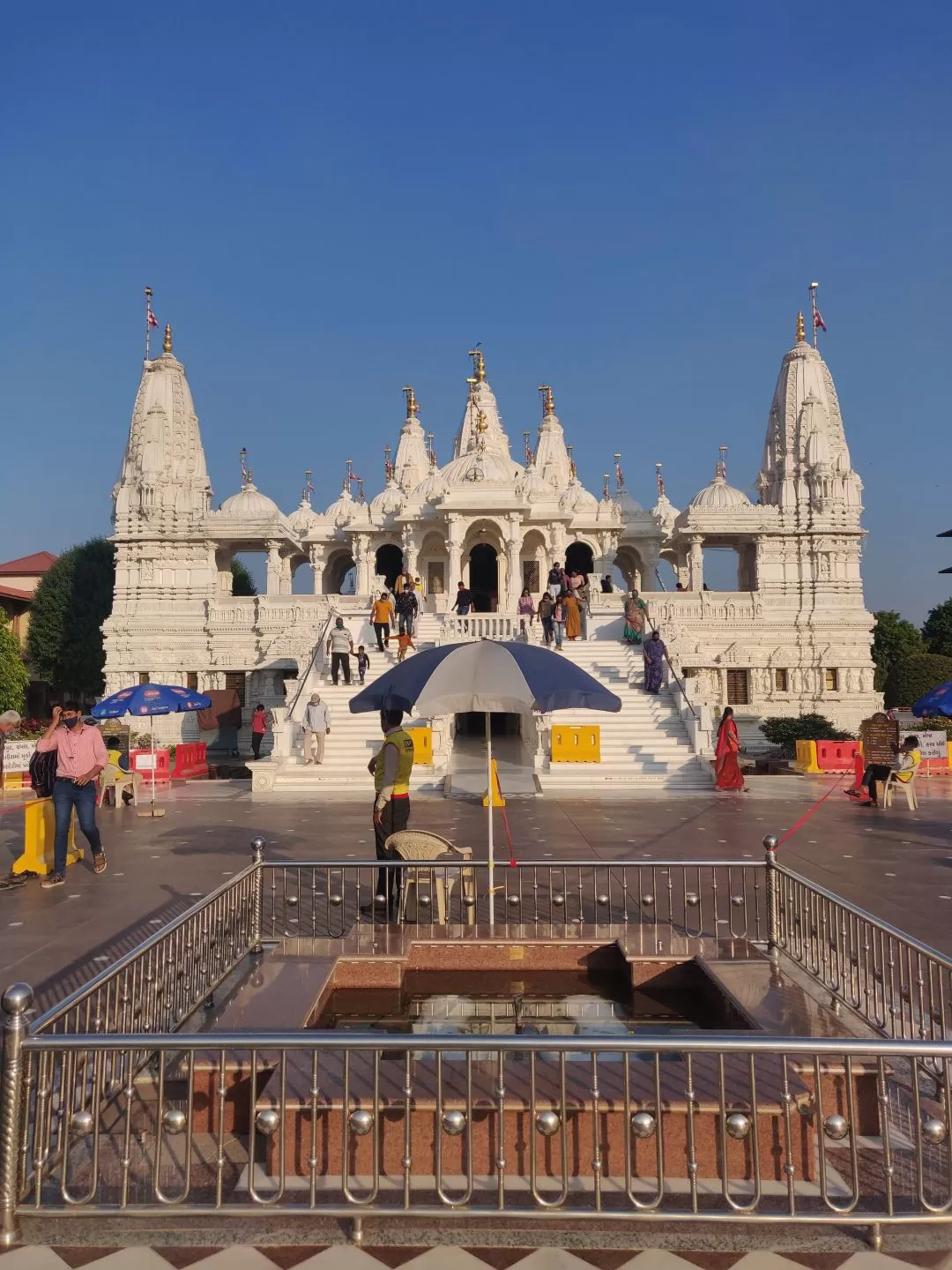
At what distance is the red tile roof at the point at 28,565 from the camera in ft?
205

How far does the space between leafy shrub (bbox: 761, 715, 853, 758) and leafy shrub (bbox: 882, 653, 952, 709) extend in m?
13.9

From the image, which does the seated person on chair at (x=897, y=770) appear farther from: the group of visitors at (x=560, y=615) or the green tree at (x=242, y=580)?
the green tree at (x=242, y=580)

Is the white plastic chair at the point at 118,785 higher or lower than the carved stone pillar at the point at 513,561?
lower

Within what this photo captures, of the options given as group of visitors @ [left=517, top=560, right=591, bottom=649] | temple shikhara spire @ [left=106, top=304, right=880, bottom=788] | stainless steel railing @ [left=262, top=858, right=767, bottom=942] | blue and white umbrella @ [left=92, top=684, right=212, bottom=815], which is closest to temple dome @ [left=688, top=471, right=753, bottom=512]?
temple shikhara spire @ [left=106, top=304, right=880, bottom=788]

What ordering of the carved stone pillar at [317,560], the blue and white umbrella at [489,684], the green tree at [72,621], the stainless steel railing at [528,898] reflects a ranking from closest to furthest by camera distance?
1. the stainless steel railing at [528,898]
2. the blue and white umbrella at [489,684]
3. the carved stone pillar at [317,560]
4. the green tree at [72,621]

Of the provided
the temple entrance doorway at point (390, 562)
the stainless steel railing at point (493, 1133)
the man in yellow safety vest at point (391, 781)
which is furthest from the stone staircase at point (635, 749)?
the temple entrance doorway at point (390, 562)

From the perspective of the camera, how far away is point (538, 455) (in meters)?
53.7

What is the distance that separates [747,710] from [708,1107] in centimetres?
3215

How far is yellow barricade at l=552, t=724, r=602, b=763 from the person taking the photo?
1905cm

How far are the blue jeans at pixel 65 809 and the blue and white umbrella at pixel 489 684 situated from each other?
156 inches

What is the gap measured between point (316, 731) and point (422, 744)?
2368 mm

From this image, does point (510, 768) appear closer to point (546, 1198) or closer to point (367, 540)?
point (546, 1198)

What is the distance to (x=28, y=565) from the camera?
6334 centimetres

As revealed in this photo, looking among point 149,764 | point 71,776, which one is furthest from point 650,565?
point 71,776
